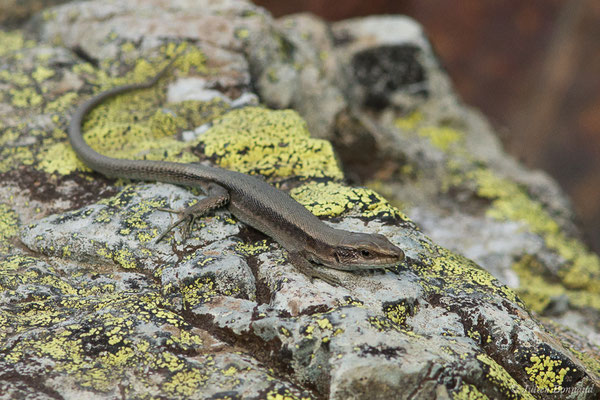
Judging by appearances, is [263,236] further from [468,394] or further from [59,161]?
[59,161]

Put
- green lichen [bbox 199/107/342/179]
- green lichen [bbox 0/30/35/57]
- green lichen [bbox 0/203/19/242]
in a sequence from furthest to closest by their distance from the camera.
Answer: green lichen [bbox 0/30/35/57]
green lichen [bbox 199/107/342/179]
green lichen [bbox 0/203/19/242]

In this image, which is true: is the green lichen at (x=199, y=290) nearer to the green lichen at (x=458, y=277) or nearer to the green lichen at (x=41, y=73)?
the green lichen at (x=458, y=277)

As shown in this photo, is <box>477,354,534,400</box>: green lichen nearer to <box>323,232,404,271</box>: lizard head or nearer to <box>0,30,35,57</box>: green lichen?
<box>323,232,404,271</box>: lizard head

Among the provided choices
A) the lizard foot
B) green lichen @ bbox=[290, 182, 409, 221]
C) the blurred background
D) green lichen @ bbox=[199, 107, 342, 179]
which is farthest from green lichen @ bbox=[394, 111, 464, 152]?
the lizard foot

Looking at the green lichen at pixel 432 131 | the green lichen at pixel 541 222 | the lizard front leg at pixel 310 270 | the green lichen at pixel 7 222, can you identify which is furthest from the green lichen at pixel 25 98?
the green lichen at pixel 541 222

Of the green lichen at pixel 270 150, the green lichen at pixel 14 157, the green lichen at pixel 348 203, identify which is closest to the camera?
the green lichen at pixel 348 203

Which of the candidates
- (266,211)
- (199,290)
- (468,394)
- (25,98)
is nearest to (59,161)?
(25,98)

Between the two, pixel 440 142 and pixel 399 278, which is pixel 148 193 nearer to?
pixel 399 278
